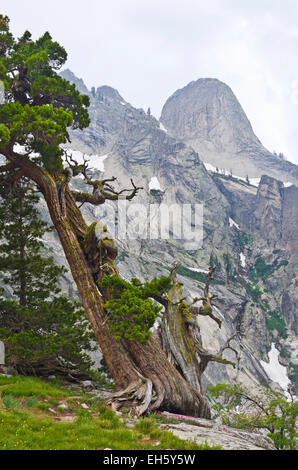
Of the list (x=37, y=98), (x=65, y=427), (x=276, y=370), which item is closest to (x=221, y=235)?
(x=276, y=370)

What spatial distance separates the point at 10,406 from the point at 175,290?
360 inches

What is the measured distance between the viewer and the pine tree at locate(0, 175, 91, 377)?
12.9 meters

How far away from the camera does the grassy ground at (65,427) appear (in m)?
6.34

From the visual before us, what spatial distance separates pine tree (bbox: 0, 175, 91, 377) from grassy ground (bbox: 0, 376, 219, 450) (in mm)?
2427

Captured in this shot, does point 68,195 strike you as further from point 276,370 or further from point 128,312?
point 276,370

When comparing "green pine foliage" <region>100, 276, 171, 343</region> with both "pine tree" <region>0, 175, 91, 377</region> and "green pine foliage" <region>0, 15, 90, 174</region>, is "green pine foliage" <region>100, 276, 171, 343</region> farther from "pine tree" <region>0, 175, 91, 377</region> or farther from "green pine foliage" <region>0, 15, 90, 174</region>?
"green pine foliage" <region>0, 15, 90, 174</region>

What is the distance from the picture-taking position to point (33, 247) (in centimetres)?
1681

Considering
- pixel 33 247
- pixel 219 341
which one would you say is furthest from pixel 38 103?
pixel 219 341

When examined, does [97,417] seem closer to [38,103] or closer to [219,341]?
[38,103]

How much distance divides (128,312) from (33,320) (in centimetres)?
542

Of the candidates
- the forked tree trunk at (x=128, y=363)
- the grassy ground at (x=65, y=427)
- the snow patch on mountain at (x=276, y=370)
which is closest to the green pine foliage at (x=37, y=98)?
the forked tree trunk at (x=128, y=363)

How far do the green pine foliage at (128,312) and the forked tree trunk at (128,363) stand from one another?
2.45 ft

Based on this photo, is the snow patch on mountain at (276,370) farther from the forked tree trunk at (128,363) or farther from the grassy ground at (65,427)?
the grassy ground at (65,427)

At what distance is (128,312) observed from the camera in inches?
445
